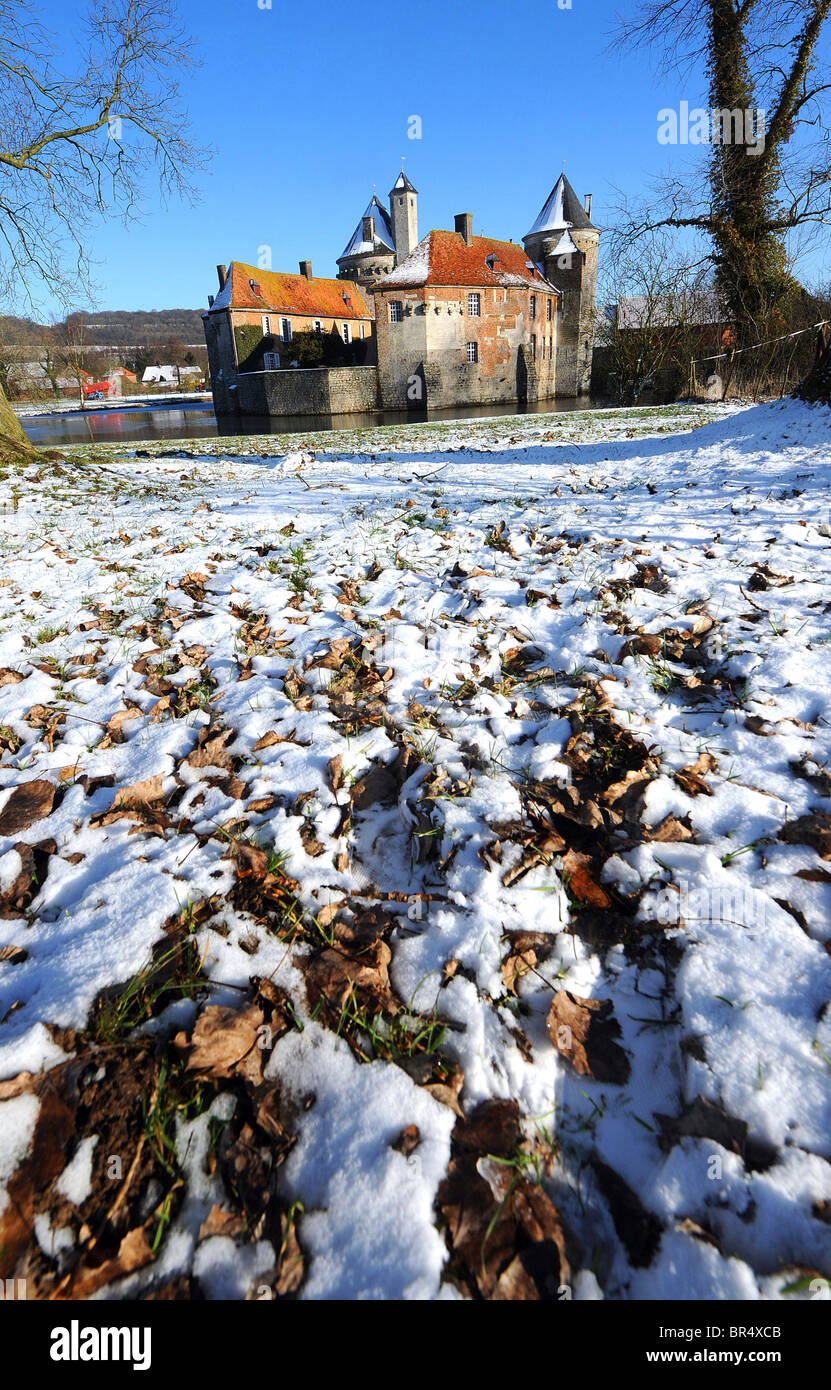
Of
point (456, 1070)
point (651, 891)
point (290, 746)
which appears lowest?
point (456, 1070)

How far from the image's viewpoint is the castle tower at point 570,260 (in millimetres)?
43916

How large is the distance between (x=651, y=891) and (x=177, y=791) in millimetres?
1623

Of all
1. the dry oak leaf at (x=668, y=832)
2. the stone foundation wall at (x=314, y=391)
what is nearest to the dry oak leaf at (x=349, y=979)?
the dry oak leaf at (x=668, y=832)

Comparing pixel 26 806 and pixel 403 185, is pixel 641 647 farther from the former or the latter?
pixel 403 185

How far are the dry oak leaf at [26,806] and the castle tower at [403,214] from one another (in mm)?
57485

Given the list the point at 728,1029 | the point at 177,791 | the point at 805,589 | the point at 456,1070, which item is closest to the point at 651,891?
the point at 728,1029

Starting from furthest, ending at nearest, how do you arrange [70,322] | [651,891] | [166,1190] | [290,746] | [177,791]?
[70,322] → [290,746] → [177,791] → [651,891] → [166,1190]

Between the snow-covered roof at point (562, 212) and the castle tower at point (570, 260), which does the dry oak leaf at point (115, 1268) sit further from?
the snow-covered roof at point (562, 212)

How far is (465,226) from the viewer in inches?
1582

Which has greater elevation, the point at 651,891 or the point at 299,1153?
the point at 651,891

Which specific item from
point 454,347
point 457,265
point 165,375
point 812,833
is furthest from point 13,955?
point 165,375

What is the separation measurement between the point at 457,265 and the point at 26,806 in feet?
147
